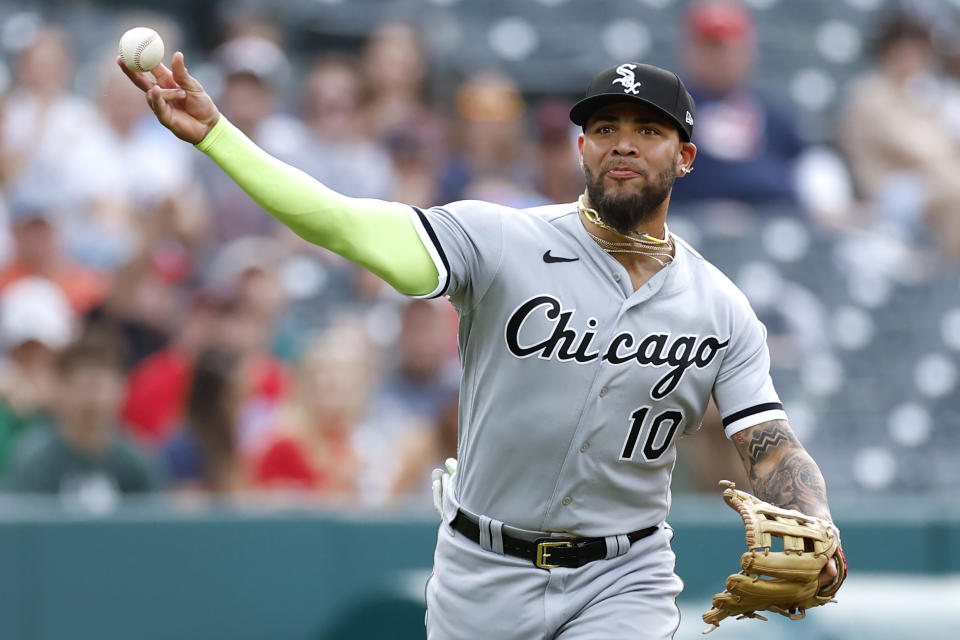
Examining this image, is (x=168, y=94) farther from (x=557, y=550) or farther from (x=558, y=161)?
(x=558, y=161)

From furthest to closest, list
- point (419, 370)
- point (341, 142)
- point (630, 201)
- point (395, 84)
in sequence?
1. point (395, 84)
2. point (341, 142)
3. point (419, 370)
4. point (630, 201)

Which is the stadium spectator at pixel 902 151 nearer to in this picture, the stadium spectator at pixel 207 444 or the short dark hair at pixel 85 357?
the stadium spectator at pixel 207 444

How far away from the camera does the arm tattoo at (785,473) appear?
11.7ft

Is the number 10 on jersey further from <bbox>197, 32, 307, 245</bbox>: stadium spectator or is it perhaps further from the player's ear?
<bbox>197, 32, 307, 245</bbox>: stadium spectator

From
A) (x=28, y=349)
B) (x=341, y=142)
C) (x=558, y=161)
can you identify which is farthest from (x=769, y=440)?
(x=341, y=142)

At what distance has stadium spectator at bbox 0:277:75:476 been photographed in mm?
6727

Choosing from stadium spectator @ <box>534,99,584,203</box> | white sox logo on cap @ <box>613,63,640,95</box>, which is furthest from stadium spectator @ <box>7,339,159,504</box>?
white sox logo on cap @ <box>613,63,640,95</box>

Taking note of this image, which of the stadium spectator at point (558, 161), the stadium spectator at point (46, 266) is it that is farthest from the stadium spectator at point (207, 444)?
the stadium spectator at point (558, 161)

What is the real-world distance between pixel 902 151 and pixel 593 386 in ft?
23.8

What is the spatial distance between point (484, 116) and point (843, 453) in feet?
10.3

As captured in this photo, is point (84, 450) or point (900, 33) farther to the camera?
point (900, 33)

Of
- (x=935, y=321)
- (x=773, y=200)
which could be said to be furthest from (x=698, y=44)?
(x=935, y=321)

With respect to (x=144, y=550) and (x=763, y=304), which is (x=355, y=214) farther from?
(x=763, y=304)

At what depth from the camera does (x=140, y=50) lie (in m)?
3.33
